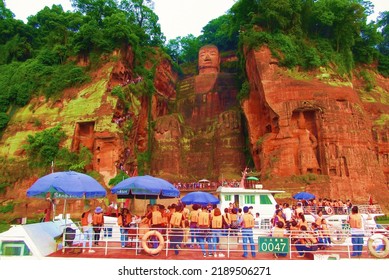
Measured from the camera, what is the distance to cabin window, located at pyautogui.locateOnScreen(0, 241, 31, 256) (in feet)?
30.2

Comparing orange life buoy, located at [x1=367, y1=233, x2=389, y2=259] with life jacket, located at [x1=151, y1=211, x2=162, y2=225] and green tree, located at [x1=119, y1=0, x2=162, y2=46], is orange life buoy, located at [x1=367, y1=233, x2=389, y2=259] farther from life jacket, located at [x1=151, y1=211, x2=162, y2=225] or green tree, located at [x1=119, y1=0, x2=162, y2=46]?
green tree, located at [x1=119, y1=0, x2=162, y2=46]

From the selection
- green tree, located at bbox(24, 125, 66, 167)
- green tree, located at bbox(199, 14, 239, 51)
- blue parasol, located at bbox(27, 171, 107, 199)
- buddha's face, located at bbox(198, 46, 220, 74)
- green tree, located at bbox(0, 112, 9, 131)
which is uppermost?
green tree, located at bbox(199, 14, 239, 51)

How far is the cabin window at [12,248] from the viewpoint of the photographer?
920 cm

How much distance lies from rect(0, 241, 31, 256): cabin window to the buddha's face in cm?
4369

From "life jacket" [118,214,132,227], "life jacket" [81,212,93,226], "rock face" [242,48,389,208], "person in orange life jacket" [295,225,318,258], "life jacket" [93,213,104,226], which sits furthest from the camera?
"rock face" [242,48,389,208]

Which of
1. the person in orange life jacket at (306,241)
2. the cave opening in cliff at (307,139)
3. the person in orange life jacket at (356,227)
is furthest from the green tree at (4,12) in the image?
the person in orange life jacket at (356,227)

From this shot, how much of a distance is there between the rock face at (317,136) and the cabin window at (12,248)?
1011 inches

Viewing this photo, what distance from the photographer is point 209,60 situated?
5106 cm

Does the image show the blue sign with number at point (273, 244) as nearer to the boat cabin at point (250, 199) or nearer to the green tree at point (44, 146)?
the boat cabin at point (250, 199)

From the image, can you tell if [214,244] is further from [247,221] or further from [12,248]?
[12,248]

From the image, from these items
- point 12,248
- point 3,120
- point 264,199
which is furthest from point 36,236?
point 3,120

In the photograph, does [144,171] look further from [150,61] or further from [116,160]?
[150,61]

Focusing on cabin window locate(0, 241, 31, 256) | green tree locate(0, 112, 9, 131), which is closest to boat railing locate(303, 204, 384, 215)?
cabin window locate(0, 241, 31, 256)
